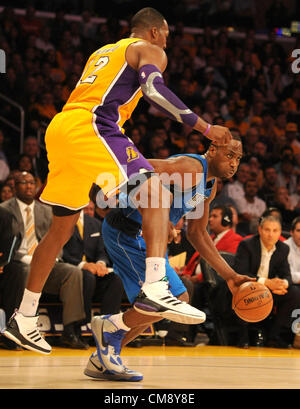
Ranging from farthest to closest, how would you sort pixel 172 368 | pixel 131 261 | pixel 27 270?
1. pixel 27 270
2. pixel 172 368
3. pixel 131 261

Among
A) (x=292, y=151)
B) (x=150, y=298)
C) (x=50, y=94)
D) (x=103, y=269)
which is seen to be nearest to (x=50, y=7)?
(x=50, y=94)

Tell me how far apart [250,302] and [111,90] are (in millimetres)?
1418

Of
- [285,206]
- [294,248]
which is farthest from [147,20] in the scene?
[285,206]

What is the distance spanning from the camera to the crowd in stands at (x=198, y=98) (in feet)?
30.2

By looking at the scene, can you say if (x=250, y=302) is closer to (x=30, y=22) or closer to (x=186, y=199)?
(x=186, y=199)

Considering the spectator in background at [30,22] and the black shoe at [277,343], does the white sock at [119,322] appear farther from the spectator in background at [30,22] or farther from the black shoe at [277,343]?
the spectator in background at [30,22]

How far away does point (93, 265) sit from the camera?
677 centimetres

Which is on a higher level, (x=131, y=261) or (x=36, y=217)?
(x=36, y=217)

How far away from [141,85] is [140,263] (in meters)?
1.05

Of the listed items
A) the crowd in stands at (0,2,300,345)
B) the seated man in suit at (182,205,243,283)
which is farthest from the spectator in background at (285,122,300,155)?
the seated man in suit at (182,205,243,283)

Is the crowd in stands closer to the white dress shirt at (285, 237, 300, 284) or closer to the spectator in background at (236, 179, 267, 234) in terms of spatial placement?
the spectator in background at (236, 179, 267, 234)

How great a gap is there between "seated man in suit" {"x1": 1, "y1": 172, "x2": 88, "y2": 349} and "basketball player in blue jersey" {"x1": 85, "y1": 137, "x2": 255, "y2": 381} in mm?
2249

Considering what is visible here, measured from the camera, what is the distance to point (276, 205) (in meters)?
9.15

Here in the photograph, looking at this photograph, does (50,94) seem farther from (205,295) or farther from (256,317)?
(256,317)
